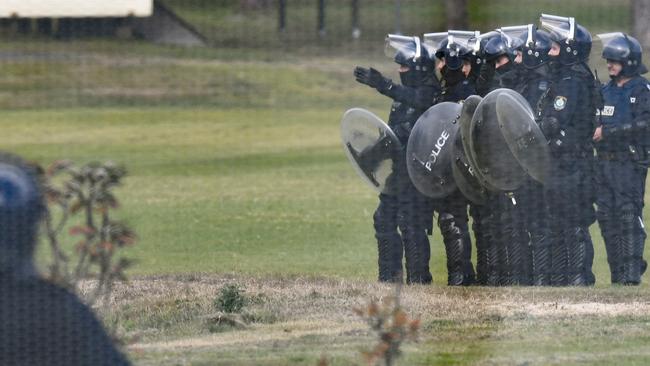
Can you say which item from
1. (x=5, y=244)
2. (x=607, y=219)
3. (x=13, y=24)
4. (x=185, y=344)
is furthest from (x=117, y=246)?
(x=13, y=24)

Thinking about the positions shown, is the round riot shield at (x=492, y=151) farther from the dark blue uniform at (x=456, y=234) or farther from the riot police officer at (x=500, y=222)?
the dark blue uniform at (x=456, y=234)

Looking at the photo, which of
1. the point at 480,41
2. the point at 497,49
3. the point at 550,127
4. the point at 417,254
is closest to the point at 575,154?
the point at 550,127

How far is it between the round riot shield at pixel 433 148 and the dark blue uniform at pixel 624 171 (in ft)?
3.81

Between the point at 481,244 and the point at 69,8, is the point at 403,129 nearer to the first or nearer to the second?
the point at 481,244

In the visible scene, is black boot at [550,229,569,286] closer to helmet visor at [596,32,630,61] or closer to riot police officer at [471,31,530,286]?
riot police officer at [471,31,530,286]

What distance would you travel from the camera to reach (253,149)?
21.1 meters

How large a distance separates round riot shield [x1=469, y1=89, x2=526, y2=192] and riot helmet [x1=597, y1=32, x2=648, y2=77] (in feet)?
3.64

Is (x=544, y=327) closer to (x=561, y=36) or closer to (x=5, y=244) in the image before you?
(x=561, y=36)

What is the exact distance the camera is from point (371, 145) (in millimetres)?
9211

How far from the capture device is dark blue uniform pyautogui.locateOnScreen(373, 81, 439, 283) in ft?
29.2

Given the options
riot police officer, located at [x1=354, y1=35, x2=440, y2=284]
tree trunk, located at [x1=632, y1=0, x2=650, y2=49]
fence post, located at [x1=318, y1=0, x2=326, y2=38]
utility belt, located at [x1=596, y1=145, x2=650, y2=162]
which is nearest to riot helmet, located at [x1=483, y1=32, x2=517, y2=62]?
riot police officer, located at [x1=354, y1=35, x2=440, y2=284]

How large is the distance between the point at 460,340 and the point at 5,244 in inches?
142

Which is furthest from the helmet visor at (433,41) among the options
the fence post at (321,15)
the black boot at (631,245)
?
the fence post at (321,15)

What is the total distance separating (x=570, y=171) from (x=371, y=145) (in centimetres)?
129
